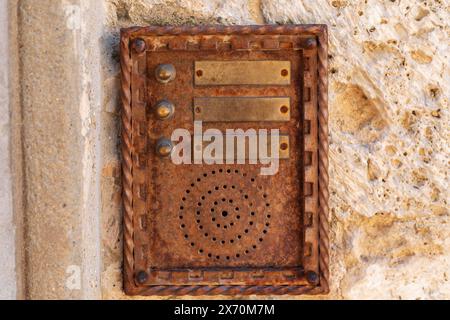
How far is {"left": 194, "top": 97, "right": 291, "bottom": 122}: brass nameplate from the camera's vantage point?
1083 millimetres

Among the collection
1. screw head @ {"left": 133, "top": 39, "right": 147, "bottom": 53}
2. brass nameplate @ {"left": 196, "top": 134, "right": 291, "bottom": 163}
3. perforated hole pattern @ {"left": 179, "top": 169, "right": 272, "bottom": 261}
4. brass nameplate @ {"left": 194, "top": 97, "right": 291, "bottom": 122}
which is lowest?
perforated hole pattern @ {"left": 179, "top": 169, "right": 272, "bottom": 261}

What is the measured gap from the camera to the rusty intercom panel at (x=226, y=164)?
3.52 ft

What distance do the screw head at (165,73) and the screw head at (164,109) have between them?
0.04 m

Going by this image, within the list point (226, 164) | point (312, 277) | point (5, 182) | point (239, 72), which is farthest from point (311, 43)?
point (5, 182)

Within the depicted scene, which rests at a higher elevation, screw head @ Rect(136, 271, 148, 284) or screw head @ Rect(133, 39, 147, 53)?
screw head @ Rect(133, 39, 147, 53)

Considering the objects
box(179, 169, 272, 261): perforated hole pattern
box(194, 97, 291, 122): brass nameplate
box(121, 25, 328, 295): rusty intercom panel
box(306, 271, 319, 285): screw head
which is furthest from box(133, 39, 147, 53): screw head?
box(306, 271, 319, 285): screw head

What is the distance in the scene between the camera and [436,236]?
3.59ft

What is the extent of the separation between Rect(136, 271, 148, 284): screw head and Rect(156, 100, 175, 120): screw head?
0.29 meters

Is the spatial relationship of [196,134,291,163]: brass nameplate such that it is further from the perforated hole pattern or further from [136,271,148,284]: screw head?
[136,271,148,284]: screw head

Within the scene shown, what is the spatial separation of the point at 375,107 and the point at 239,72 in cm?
26

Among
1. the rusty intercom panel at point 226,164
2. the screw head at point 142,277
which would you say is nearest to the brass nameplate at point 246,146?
the rusty intercom panel at point 226,164

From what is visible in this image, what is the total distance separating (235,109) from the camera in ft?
3.55

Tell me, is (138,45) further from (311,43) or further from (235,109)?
(311,43)

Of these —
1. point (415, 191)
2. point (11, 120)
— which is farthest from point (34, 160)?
point (415, 191)
